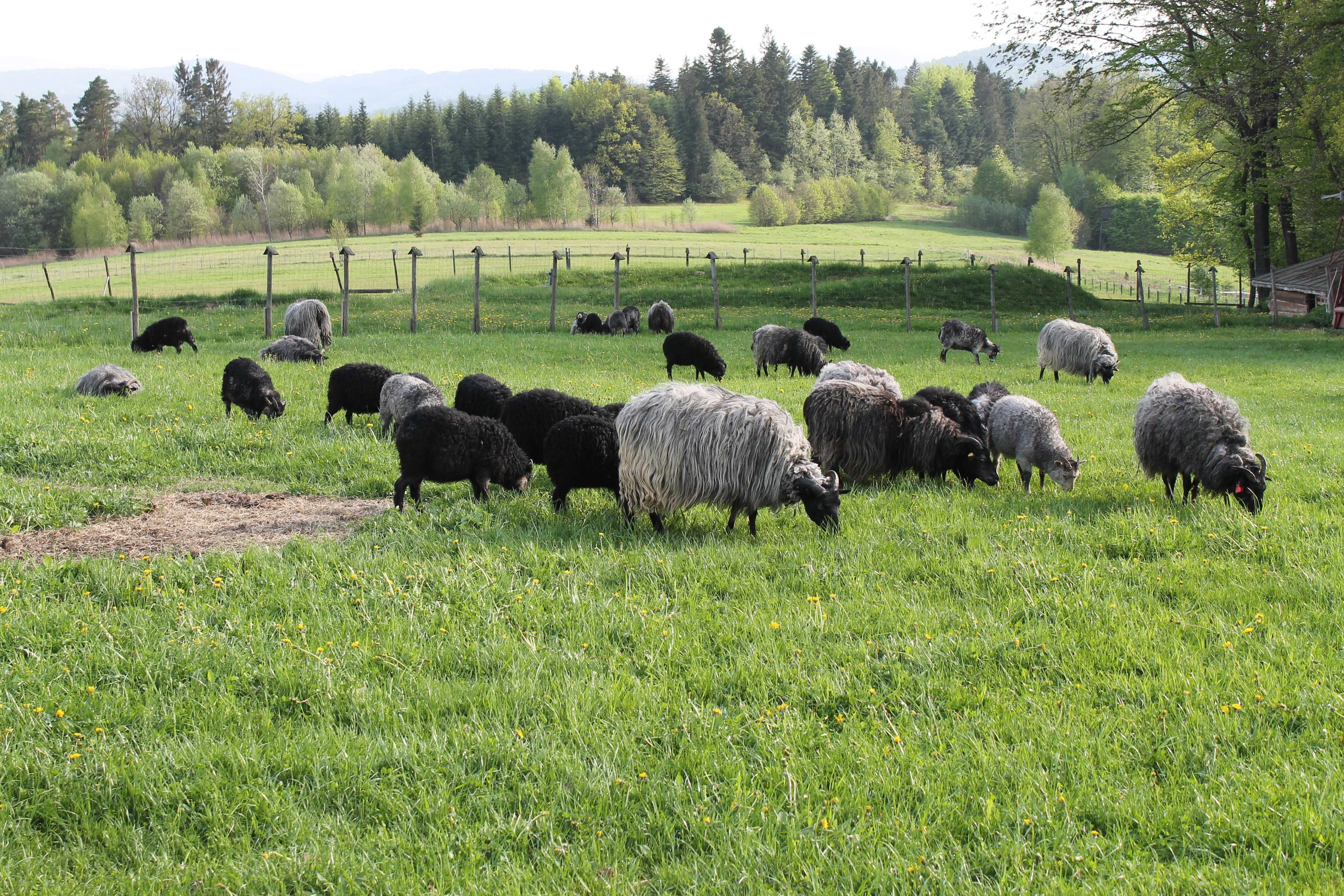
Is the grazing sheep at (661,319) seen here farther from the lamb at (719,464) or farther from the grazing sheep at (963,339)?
the lamb at (719,464)

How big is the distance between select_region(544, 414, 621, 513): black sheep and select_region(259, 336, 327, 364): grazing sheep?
1149 centimetres

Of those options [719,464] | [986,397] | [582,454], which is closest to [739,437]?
[719,464]

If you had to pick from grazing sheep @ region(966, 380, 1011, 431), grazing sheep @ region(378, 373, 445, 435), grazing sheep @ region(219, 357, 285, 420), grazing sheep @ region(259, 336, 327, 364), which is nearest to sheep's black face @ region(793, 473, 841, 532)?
grazing sheep @ region(966, 380, 1011, 431)

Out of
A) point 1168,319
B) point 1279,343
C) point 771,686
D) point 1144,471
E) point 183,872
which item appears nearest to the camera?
point 183,872

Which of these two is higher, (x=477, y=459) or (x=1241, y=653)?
(x=477, y=459)

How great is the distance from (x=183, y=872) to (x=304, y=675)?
1405 millimetres

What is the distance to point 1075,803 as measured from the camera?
359cm

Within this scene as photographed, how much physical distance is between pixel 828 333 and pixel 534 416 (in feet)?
49.8

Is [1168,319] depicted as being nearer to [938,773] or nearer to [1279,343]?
[1279,343]

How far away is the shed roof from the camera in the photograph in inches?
1299

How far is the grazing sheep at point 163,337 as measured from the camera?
61.2 ft

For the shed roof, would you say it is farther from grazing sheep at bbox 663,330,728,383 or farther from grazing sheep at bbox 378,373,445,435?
grazing sheep at bbox 378,373,445,435

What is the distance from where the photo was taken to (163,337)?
18953mm

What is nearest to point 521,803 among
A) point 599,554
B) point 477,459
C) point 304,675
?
point 304,675
